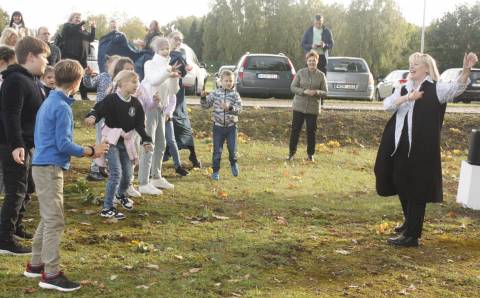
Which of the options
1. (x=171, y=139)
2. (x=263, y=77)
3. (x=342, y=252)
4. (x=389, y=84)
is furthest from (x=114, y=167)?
(x=389, y=84)

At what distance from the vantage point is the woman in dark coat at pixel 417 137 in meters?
6.32

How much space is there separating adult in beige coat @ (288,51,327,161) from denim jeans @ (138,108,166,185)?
12.3 feet

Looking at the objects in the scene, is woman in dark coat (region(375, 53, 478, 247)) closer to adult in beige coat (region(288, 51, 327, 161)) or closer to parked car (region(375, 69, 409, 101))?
adult in beige coat (region(288, 51, 327, 161))

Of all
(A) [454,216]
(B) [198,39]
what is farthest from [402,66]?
(A) [454,216]

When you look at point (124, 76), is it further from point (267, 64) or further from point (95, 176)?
point (267, 64)

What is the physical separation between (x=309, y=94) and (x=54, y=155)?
7306mm

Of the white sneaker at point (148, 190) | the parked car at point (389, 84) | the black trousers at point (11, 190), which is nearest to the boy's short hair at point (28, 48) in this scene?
the black trousers at point (11, 190)

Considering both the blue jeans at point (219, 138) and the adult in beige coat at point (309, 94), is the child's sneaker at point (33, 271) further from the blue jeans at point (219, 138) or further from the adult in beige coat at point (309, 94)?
the adult in beige coat at point (309, 94)

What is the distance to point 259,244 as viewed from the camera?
6328mm

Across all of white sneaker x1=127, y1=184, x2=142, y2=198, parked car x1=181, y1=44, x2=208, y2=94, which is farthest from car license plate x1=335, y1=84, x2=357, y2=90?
white sneaker x1=127, y1=184, x2=142, y2=198

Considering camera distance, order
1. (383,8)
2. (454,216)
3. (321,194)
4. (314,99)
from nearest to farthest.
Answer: (454,216), (321,194), (314,99), (383,8)

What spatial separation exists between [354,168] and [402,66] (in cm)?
6163

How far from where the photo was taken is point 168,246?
20.2 feet

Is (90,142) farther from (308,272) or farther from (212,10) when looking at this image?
(212,10)
